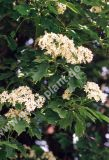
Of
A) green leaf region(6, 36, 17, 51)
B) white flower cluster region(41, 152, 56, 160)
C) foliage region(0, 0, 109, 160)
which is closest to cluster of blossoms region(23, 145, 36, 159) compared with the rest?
white flower cluster region(41, 152, 56, 160)

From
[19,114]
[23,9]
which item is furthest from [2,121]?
[23,9]

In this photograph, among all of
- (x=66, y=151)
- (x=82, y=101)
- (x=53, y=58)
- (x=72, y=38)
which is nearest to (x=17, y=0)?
(x=72, y=38)

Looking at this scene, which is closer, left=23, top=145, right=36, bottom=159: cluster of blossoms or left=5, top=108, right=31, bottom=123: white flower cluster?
left=5, top=108, right=31, bottom=123: white flower cluster

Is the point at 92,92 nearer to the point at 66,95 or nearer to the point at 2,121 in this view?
the point at 66,95

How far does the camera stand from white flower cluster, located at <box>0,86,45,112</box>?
8.51ft

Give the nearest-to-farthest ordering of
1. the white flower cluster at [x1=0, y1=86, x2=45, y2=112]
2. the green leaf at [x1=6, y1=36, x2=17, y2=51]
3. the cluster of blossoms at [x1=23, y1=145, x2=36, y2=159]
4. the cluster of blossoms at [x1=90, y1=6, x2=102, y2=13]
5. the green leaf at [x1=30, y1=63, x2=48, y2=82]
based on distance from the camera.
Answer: the green leaf at [x1=30, y1=63, x2=48, y2=82] → the white flower cluster at [x1=0, y1=86, x2=45, y2=112] → the green leaf at [x1=6, y1=36, x2=17, y2=51] → the cluster of blossoms at [x1=90, y1=6, x2=102, y2=13] → the cluster of blossoms at [x1=23, y1=145, x2=36, y2=159]

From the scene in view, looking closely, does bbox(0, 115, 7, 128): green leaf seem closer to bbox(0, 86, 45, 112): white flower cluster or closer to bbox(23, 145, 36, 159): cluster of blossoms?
bbox(0, 86, 45, 112): white flower cluster

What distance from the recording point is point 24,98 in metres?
2.62

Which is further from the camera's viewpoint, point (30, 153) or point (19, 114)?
point (30, 153)

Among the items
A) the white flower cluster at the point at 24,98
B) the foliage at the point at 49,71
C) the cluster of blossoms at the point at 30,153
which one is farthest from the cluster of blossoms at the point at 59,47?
the cluster of blossoms at the point at 30,153

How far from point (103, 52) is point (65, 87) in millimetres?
780

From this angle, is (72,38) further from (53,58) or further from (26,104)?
(26,104)

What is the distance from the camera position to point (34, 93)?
111 inches

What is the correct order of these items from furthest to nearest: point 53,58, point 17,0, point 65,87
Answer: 1. point 17,0
2. point 65,87
3. point 53,58
